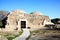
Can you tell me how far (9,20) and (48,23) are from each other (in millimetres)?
7569

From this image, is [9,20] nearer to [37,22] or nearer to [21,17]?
[21,17]

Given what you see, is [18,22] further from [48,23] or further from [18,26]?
[48,23]

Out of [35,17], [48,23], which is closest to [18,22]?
[35,17]

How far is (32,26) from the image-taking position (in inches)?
1459

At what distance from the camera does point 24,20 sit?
37.7 metres

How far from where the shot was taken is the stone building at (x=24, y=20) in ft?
121

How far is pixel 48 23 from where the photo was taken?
38.8 m

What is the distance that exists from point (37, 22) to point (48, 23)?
237 centimetres

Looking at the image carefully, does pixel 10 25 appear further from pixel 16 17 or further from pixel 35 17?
pixel 35 17

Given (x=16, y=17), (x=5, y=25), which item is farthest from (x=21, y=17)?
(x=5, y=25)

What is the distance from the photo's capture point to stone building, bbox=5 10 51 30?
37.0m

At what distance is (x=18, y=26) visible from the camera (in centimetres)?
3697

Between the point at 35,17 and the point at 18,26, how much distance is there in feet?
12.2

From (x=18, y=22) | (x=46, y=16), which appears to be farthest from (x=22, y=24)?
(x=46, y=16)
